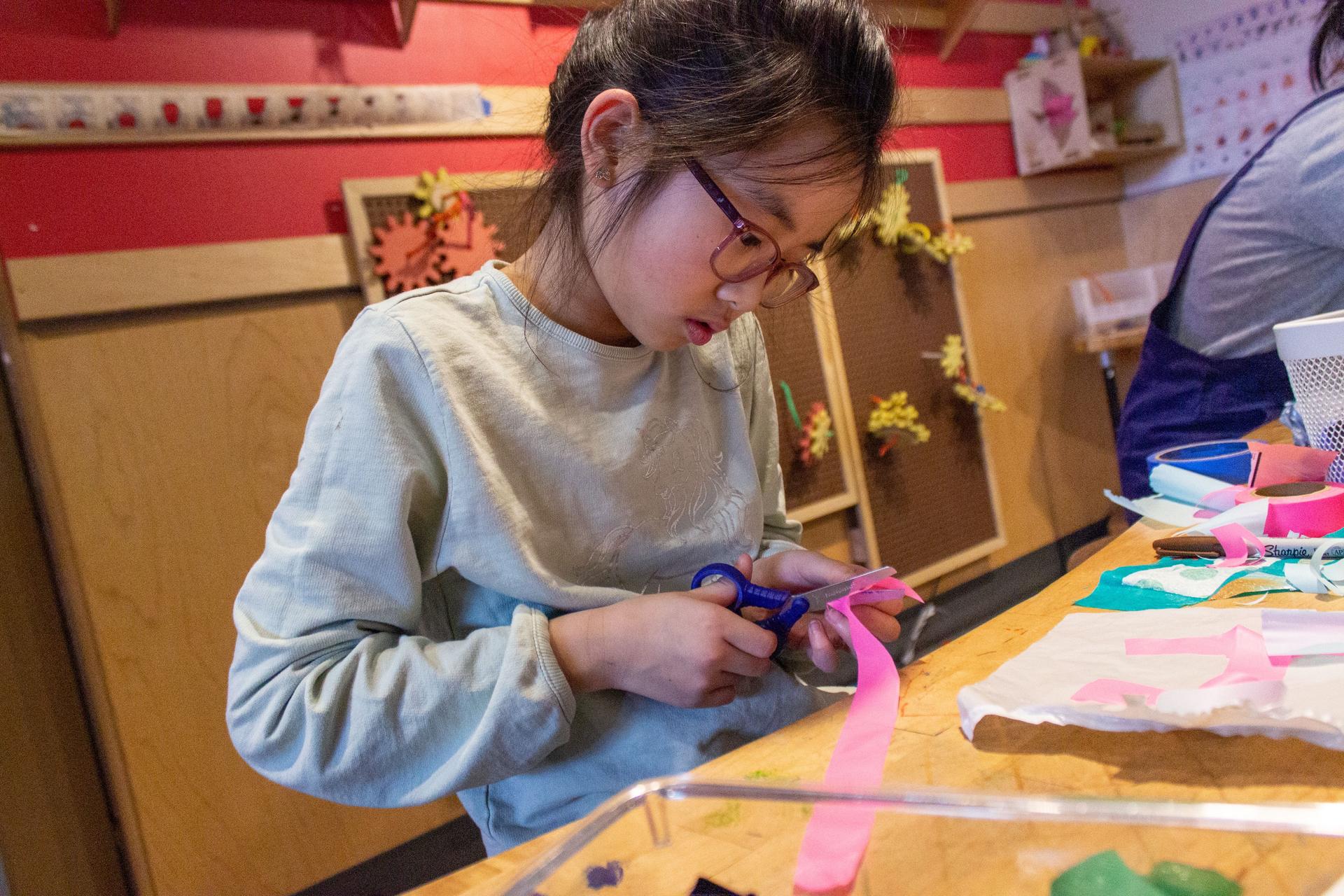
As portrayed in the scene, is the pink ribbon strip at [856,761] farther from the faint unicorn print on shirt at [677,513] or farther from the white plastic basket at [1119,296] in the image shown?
the white plastic basket at [1119,296]

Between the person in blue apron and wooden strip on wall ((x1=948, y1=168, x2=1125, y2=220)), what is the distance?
1607 millimetres

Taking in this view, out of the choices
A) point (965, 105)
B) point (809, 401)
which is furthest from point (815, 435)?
point (965, 105)

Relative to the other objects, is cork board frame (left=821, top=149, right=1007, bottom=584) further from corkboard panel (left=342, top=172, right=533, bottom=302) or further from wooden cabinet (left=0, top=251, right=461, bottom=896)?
wooden cabinet (left=0, top=251, right=461, bottom=896)

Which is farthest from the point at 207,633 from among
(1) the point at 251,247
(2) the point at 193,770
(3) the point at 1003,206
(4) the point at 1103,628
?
(3) the point at 1003,206

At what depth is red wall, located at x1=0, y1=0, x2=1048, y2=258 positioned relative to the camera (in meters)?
1.59

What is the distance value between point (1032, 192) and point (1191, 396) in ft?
7.06

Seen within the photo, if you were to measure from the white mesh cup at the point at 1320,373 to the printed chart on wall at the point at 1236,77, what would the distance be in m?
2.73

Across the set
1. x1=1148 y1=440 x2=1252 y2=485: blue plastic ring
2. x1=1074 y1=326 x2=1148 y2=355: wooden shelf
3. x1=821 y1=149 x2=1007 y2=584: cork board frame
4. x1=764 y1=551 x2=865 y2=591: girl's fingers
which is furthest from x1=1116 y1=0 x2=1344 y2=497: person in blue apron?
x1=1074 y1=326 x2=1148 y2=355: wooden shelf

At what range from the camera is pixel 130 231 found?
5.44ft

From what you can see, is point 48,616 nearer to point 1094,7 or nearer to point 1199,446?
point 1199,446

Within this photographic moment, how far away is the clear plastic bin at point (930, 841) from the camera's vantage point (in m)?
0.35

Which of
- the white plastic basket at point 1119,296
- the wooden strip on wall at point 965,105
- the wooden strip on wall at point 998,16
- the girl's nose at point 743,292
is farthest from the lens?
the white plastic basket at point 1119,296

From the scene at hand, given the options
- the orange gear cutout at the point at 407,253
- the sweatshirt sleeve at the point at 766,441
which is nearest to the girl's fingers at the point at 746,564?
the sweatshirt sleeve at the point at 766,441

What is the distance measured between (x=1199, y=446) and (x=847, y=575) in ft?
1.65
